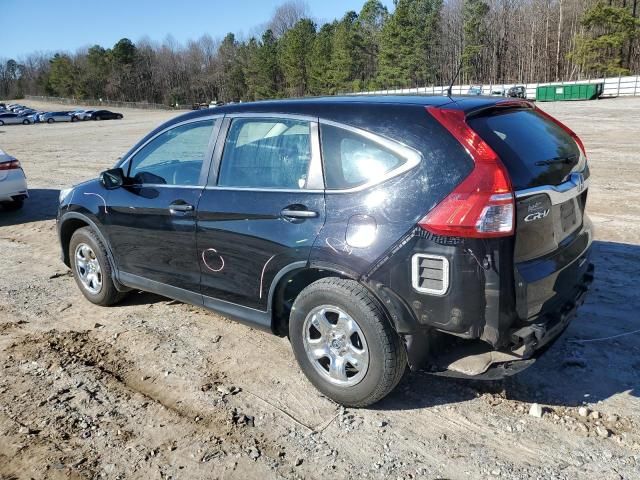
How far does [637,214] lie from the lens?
740 cm

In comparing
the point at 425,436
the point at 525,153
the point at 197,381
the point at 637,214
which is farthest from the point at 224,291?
the point at 637,214

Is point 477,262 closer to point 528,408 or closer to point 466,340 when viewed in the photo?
point 466,340

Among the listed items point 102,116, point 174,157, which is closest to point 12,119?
point 102,116

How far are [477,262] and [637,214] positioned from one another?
5.81 meters

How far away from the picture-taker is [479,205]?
2.76 metres

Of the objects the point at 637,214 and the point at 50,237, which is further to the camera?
the point at 50,237

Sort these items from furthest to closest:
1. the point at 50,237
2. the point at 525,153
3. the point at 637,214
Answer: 1. the point at 50,237
2. the point at 637,214
3. the point at 525,153

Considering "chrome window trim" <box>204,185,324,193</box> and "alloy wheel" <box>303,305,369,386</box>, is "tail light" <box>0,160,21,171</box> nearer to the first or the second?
"chrome window trim" <box>204,185,324,193</box>

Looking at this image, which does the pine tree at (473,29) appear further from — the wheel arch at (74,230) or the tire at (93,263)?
the tire at (93,263)

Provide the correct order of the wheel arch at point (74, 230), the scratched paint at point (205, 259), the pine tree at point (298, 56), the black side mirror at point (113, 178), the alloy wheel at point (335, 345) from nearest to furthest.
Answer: the alloy wheel at point (335, 345) → the scratched paint at point (205, 259) → the black side mirror at point (113, 178) → the wheel arch at point (74, 230) → the pine tree at point (298, 56)

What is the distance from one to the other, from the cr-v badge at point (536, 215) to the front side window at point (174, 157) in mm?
2297

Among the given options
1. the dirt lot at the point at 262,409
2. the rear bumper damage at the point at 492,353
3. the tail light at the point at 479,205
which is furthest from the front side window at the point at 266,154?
the dirt lot at the point at 262,409

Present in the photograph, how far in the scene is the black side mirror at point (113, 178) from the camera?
455cm

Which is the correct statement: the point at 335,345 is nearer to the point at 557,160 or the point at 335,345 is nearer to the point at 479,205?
the point at 479,205
